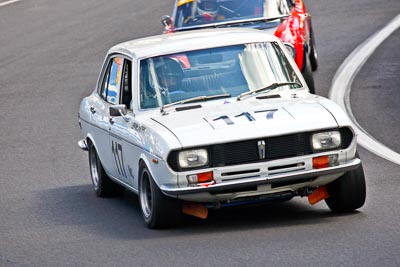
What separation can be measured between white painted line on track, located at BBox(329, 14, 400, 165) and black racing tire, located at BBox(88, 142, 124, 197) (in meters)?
2.79

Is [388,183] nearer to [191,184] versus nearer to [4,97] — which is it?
[191,184]

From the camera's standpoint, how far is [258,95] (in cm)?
1016

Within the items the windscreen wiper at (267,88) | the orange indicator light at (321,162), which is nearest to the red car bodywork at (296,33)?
the windscreen wiper at (267,88)

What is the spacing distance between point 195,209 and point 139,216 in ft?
3.28

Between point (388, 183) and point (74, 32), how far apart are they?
1650 cm

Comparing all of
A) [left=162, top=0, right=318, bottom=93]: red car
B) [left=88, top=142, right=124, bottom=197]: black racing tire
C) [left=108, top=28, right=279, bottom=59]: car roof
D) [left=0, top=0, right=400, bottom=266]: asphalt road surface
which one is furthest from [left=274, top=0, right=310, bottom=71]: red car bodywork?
[left=108, top=28, right=279, bottom=59]: car roof

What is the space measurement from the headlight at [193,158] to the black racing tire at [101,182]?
8.24 feet

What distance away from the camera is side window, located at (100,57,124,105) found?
1106 centimetres

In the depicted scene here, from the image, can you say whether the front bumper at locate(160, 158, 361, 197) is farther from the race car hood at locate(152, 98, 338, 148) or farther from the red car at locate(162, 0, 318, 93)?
the red car at locate(162, 0, 318, 93)

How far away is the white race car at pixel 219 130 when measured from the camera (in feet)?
30.0

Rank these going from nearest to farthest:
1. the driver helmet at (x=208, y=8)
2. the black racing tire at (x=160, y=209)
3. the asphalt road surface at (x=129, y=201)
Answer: the asphalt road surface at (x=129, y=201), the black racing tire at (x=160, y=209), the driver helmet at (x=208, y=8)

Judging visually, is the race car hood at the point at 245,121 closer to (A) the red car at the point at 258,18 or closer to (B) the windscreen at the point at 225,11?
(A) the red car at the point at 258,18

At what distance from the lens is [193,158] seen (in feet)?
30.0

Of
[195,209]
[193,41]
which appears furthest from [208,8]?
[195,209]
